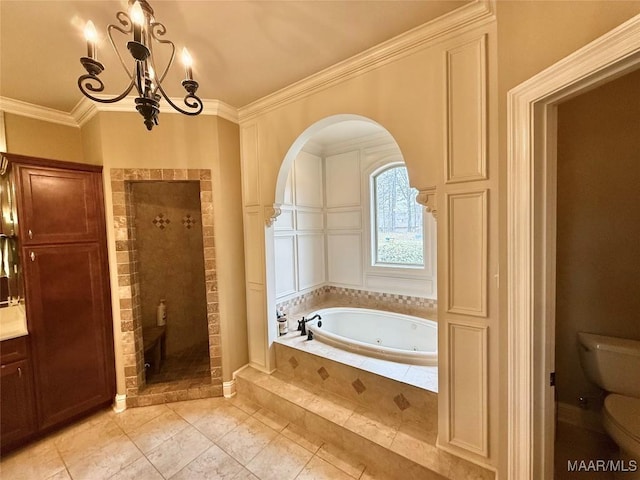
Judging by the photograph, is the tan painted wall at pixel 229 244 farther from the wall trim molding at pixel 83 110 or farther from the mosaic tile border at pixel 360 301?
the mosaic tile border at pixel 360 301

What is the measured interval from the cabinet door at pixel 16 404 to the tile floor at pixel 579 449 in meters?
3.52

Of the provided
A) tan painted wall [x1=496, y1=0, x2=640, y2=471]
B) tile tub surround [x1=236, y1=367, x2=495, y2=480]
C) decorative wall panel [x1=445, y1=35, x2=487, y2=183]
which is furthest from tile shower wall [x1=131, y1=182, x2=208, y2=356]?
tan painted wall [x1=496, y1=0, x2=640, y2=471]

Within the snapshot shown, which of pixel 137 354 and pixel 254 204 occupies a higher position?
pixel 254 204

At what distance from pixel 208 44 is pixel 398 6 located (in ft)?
3.70

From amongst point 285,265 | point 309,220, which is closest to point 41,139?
point 285,265

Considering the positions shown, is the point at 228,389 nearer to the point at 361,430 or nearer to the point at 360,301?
the point at 361,430

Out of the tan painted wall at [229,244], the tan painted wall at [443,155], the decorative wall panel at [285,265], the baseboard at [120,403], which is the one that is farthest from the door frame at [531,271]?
the baseboard at [120,403]

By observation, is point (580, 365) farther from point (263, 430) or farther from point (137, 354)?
point (137, 354)

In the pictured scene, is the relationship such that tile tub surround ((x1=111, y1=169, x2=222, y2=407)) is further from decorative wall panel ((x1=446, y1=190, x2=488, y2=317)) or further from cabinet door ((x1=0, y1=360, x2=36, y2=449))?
decorative wall panel ((x1=446, y1=190, x2=488, y2=317))

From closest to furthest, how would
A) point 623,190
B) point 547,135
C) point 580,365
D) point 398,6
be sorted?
point 547,135 → point 398,6 → point 623,190 → point 580,365

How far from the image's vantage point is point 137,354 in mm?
2314

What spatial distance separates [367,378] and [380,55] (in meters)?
2.26

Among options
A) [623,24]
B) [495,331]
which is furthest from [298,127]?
[495,331]

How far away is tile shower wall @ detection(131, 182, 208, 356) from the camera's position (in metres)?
2.96
